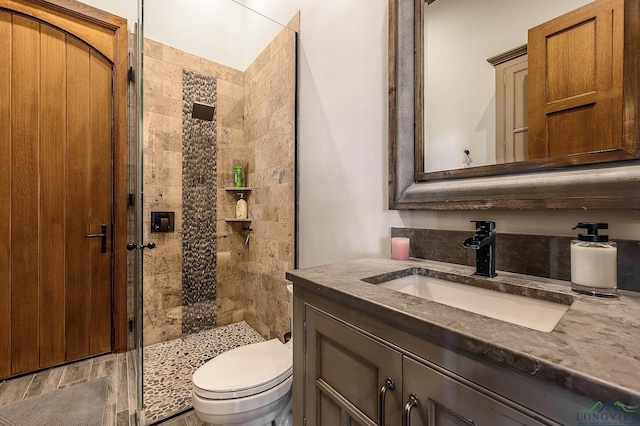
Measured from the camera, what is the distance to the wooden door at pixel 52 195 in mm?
1783

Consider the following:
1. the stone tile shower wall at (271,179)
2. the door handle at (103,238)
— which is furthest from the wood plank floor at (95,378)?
the stone tile shower wall at (271,179)

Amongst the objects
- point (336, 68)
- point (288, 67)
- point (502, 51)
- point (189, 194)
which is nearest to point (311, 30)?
point (288, 67)

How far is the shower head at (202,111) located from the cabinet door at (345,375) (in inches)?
83.0

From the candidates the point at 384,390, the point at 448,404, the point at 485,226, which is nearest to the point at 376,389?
the point at 384,390

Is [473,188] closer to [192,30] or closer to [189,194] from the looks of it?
[189,194]

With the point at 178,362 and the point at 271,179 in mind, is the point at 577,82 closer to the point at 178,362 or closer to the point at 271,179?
the point at 271,179

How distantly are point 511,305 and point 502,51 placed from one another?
2.61 feet

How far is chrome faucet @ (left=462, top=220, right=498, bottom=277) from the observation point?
81 centimetres

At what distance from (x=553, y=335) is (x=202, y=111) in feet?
8.39

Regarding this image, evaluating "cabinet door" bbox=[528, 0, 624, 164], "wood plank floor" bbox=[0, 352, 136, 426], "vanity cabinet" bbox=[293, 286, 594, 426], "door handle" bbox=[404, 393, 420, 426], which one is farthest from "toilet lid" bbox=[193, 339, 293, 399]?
"cabinet door" bbox=[528, 0, 624, 164]

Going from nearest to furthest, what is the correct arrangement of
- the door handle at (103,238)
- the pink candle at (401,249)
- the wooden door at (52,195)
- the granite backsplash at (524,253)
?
the granite backsplash at (524,253), the pink candle at (401,249), the wooden door at (52,195), the door handle at (103,238)

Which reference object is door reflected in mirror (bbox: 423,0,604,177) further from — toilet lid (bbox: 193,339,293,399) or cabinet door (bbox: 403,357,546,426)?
toilet lid (bbox: 193,339,293,399)

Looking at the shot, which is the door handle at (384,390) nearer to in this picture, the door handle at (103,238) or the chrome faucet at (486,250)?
the chrome faucet at (486,250)

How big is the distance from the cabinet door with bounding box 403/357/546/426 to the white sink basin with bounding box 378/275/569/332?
334mm
